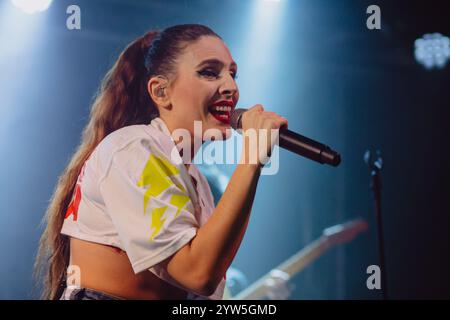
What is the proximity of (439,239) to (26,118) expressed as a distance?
2.32 meters

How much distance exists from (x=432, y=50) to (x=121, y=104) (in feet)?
6.62

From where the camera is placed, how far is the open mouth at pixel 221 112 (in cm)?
146

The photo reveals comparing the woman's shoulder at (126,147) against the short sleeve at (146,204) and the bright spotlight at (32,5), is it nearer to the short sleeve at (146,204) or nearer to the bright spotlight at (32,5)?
the short sleeve at (146,204)

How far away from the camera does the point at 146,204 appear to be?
112 centimetres

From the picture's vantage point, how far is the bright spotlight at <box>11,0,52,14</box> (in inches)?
78.3

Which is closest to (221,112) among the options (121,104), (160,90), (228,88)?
(228,88)

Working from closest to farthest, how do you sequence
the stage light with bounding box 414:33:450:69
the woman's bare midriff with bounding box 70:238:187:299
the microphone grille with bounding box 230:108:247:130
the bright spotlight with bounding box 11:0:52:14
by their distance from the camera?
the woman's bare midriff with bounding box 70:238:187:299, the microphone grille with bounding box 230:108:247:130, the bright spotlight with bounding box 11:0:52:14, the stage light with bounding box 414:33:450:69

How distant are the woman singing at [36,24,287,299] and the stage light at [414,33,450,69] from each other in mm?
1730

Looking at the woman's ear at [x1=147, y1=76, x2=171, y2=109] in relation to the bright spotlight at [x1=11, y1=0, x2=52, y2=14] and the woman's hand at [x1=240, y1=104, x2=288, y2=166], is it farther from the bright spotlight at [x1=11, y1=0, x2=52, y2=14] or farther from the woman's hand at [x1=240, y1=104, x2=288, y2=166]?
the bright spotlight at [x1=11, y1=0, x2=52, y2=14]

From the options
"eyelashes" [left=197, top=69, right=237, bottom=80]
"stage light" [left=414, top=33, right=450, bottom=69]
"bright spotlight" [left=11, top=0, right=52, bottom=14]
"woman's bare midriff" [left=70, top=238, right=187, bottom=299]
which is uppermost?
"stage light" [left=414, top=33, right=450, bottom=69]

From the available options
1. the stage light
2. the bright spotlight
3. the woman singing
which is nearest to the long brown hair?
the woman singing

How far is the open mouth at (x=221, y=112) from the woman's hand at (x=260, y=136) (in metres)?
0.27

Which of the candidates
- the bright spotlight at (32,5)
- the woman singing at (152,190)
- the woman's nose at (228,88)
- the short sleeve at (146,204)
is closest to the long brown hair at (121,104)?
the woman singing at (152,190)
